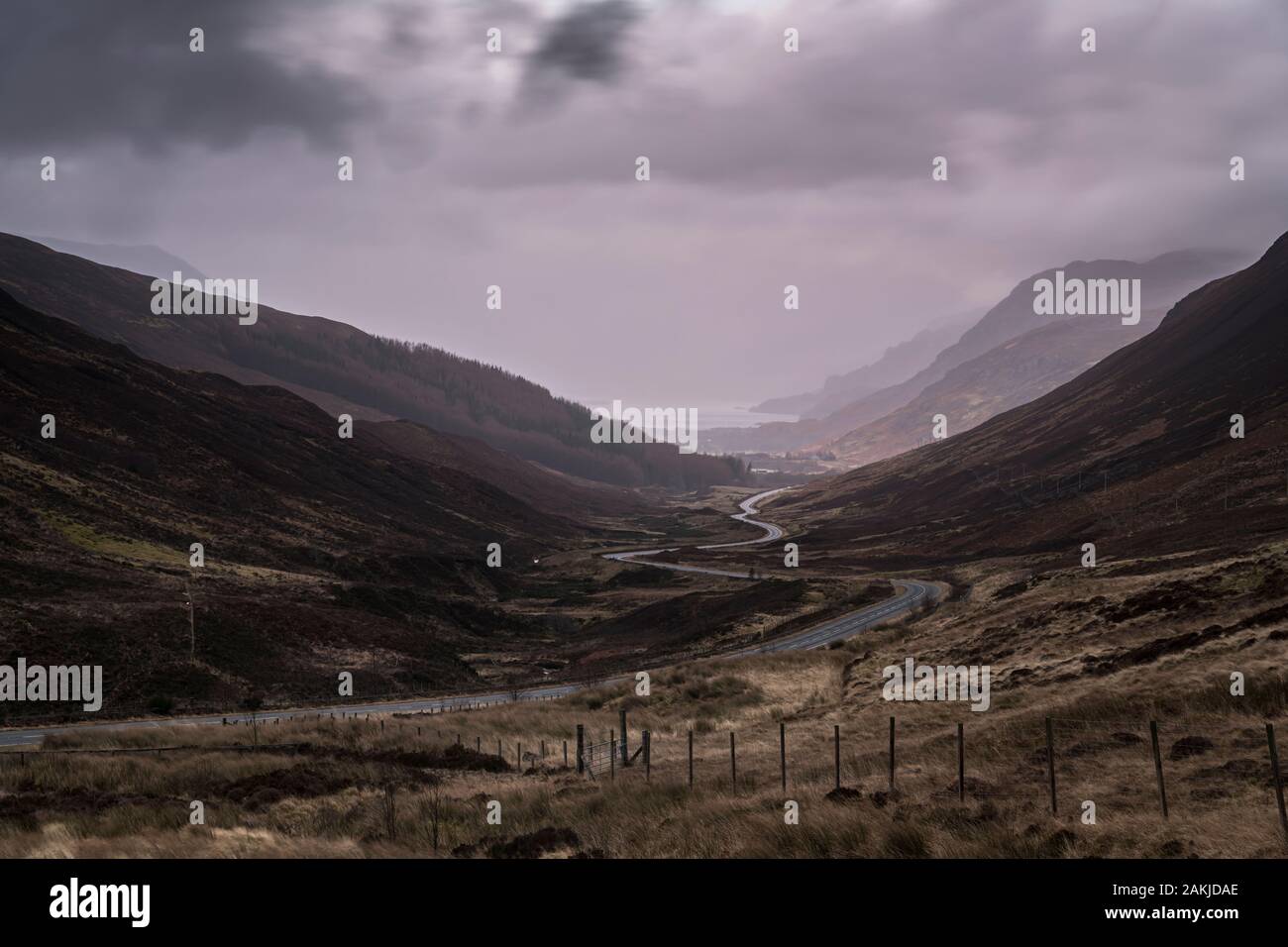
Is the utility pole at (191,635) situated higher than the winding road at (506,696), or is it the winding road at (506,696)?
the utility pole at (191,635)

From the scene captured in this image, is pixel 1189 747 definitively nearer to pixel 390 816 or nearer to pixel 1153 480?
pixel 390 816

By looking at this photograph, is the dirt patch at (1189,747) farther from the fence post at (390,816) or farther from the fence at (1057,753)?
the fence post at (390,816)

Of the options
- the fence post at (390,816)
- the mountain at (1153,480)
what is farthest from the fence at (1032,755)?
the mountain at (1153,480)

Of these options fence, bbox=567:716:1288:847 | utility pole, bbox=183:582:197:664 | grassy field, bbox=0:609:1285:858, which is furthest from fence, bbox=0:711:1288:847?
utility pole, bbox=183:582:197:664

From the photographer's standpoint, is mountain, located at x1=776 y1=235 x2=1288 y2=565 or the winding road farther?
mountain, located at x1=776 y1=235 x2=1288 y2=565

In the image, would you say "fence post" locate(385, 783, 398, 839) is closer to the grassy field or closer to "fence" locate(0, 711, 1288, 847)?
the grassy field

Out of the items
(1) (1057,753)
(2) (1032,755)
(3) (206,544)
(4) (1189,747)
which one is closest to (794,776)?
(2) (1032,755)

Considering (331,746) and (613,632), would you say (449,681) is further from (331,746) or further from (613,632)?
(331,746)

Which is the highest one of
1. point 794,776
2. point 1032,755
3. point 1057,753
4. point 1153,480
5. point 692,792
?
point 1153,480
